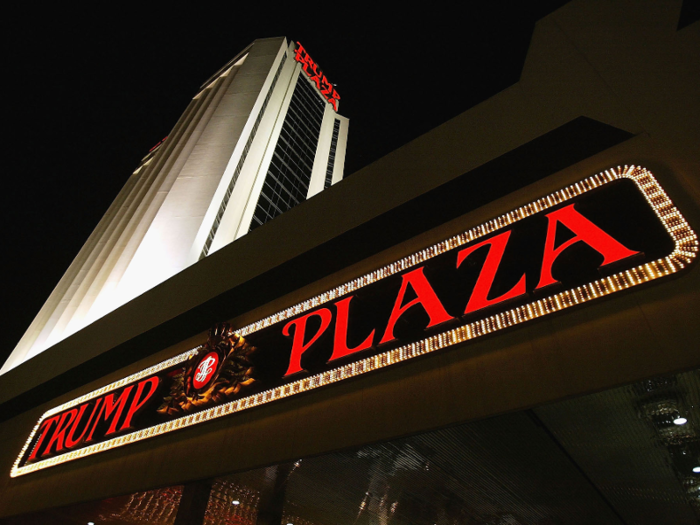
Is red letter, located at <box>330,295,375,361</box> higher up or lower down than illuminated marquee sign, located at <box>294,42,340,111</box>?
lower down

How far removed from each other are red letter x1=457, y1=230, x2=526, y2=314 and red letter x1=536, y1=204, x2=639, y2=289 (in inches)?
10.0

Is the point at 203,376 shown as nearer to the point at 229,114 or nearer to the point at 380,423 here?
the point at 380,423

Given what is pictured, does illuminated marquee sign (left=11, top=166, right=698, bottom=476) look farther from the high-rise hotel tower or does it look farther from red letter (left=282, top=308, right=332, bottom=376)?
the high-rise hotel tower

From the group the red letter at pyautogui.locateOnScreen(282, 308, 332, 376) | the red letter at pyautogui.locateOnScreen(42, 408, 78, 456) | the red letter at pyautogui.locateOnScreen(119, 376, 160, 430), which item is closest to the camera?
the red letter at pyautogui.locateOnScreen(282, 308, 332, 376)

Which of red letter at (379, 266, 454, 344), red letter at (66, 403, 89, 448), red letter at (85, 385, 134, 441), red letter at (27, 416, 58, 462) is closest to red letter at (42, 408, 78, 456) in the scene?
red letter at (66, 403, 89, 448)

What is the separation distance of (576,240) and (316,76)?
28775 millimetres

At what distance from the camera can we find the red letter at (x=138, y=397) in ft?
24.0

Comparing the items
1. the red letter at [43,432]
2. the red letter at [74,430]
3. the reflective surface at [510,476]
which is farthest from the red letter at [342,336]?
the red letter at [43,432]

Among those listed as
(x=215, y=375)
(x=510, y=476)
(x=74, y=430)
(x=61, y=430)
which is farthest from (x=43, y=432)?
(x=510, y=476)

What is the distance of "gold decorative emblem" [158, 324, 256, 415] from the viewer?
246 inches

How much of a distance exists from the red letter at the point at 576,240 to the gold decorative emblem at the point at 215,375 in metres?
3.99

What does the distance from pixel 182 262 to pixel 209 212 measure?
8.15 ft

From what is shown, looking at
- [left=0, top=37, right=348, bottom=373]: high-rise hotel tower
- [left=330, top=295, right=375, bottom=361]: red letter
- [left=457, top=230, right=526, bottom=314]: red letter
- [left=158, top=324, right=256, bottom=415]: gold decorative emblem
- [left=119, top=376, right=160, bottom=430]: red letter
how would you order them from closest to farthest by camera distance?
[left=457, top=230, right=526, bottom=314]: red letter → [left=330, top=295, right=375, bottom=361]: red letter → [left=158, top=324, right=256, bottom=415]: gold decorative emblem → [left=119, top=376, right=160, bottom=430]: red letter → [left=0, top=37, right=348, bottom=373]: high-rise hotel tower

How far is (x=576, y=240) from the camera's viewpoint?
13.9 ft
